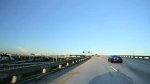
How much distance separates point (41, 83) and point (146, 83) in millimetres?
5381

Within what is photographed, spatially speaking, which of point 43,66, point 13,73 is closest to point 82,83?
point 13,73

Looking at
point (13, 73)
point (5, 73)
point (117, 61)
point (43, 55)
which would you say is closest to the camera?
point (5, 73)

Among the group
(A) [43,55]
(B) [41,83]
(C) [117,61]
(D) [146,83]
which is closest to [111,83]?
(D) [146,83]

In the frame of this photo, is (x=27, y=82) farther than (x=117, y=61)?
No

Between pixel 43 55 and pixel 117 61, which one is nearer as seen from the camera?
pixel 117 61

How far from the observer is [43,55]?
15438 cm

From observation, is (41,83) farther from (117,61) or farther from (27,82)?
(117,61)

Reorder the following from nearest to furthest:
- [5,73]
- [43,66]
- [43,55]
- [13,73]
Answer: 1. [5,73]
2. [13,73]
3. [43,66]
4. [43,55]

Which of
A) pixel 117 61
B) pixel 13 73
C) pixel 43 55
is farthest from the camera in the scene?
pixel 43 55

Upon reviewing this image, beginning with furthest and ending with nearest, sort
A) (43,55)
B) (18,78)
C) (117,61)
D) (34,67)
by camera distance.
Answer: (43,55) → (117,61) → (34,67) → (18,78)

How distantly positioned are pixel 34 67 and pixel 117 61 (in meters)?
31.6

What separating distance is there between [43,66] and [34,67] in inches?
118

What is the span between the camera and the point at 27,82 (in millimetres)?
13766

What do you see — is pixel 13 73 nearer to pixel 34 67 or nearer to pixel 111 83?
pixel 34 67
